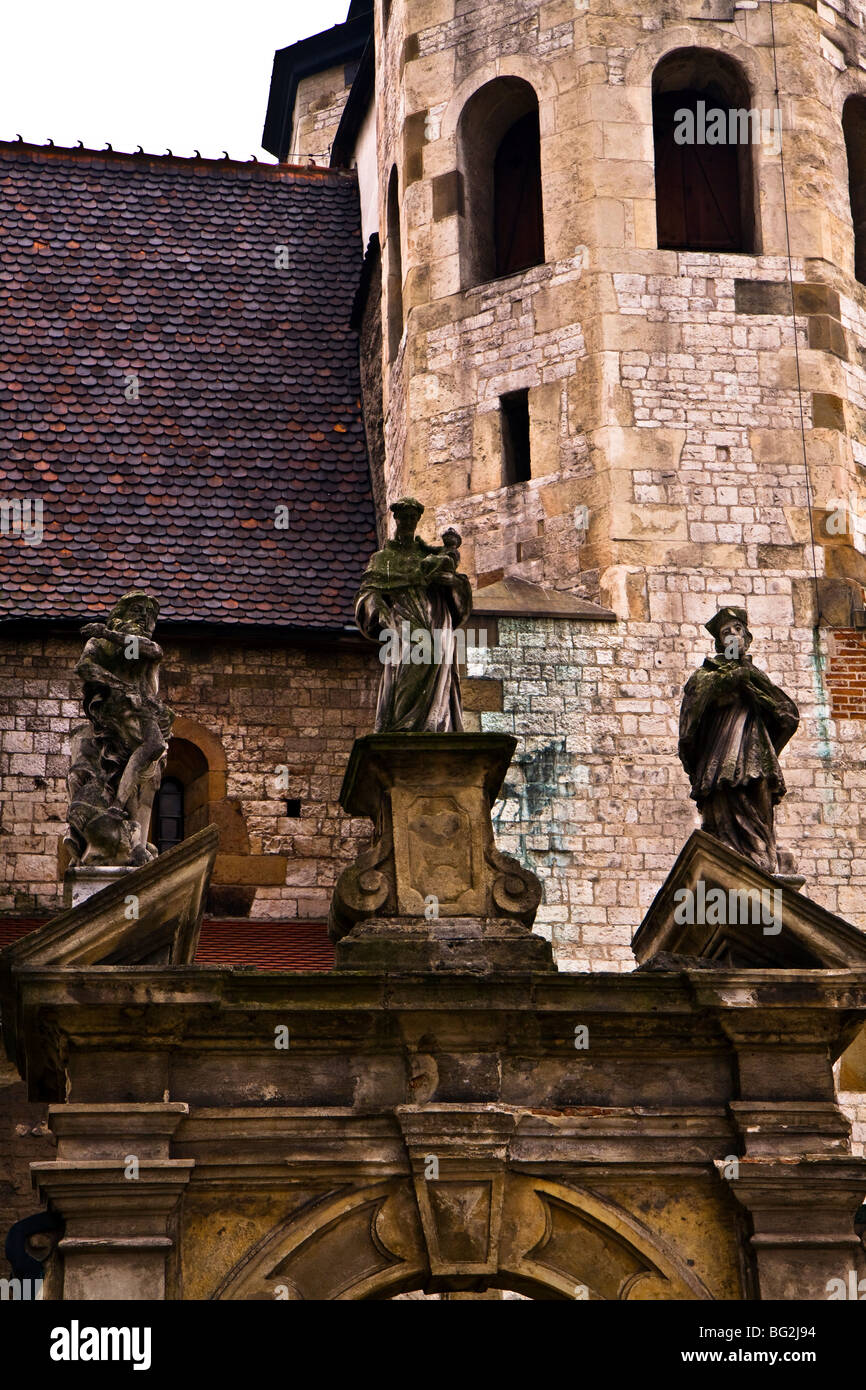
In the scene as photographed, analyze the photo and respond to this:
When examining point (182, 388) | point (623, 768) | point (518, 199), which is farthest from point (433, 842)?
point (182, 388)

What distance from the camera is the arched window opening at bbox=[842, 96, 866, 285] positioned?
66.9 ft

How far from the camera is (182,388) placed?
73.4ft

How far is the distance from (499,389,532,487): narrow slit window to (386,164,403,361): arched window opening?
185 cm

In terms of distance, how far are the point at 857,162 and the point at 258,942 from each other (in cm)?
844

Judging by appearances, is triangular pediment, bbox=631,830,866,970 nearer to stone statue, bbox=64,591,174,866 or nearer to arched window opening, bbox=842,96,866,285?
stone statue, bbox=64,591,174,866

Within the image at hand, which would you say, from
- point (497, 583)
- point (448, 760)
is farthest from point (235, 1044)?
point (497, 583)

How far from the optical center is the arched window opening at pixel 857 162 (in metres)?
20.4

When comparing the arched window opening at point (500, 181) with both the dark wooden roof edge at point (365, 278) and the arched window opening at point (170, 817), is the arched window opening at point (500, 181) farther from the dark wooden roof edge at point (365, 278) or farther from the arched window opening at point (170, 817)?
the arched window opening at point (170, 817)

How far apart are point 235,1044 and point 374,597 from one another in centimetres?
271

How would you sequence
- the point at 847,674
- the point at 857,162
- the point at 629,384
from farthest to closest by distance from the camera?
the point at 857,162 < the point at 629,384 < the point at 847,674

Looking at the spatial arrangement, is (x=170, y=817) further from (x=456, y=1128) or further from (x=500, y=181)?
(x=456, y=1128)

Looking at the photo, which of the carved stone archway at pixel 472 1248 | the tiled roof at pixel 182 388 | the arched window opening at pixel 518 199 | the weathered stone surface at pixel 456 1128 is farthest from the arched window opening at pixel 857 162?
the carved stone archway at pixel 472 1248

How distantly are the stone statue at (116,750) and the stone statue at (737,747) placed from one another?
2992mm

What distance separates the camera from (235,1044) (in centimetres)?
1205
